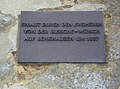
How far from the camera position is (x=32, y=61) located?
2.90 metres

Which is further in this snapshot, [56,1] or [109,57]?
[56,1]

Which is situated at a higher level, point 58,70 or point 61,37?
point 61,37

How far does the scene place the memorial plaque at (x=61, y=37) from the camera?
292cm

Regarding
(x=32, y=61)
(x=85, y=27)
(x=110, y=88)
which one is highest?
(x=85, y=27)

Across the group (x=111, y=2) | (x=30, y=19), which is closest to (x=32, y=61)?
(x=30, y=19)

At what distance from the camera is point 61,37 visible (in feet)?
9.76

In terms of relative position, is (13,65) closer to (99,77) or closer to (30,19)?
(30,19)

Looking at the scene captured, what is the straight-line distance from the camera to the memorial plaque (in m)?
2.92

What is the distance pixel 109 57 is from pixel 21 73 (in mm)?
648

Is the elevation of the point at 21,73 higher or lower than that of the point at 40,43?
lower

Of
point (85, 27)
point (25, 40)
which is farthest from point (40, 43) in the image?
point (85, 27)

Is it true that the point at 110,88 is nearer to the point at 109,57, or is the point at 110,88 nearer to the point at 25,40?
the point at 109,57

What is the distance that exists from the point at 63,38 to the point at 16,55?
1.20 ft

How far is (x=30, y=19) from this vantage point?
304 centimetres
